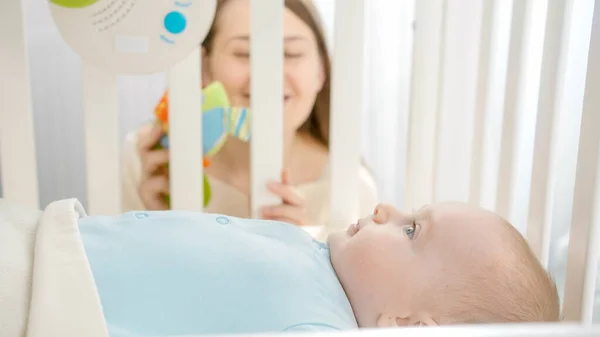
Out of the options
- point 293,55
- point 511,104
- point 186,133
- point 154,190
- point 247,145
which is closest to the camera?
point 511,104

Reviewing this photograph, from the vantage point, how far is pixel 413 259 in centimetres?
69

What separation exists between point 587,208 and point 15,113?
0.73 m

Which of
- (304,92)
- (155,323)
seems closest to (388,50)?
(304,92)

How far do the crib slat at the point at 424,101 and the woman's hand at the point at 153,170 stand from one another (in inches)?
15.4

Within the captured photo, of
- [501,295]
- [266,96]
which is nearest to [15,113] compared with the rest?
[266,96]

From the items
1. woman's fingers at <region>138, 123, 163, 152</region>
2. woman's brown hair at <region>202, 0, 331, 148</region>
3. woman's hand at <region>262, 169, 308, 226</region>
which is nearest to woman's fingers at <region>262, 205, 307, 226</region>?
woman's hand at <region>262, 169, 308, 226</region>

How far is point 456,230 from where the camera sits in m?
0.70

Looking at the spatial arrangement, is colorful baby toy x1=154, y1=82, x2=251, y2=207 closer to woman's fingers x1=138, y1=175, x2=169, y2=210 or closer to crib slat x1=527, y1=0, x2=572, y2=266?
woman's fingers x1=138, y1=175, x2=169, y2=210

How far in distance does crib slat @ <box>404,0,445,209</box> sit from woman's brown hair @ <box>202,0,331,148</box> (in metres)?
0.28

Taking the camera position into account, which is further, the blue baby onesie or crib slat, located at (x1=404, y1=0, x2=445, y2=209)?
crib slat, located at (x1=404, y1=0, x2=445, y2=209)

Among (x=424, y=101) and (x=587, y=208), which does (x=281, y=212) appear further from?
(x=587, y=208)

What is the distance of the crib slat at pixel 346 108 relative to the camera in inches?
38.8

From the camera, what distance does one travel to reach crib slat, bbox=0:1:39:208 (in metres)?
0.89

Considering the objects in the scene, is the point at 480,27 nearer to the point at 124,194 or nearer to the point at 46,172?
the point at 124,194
